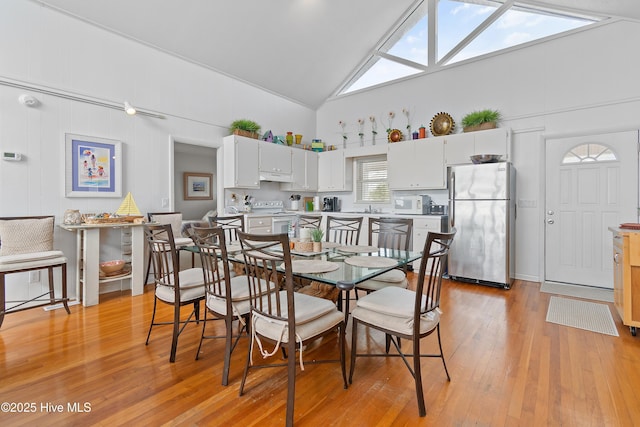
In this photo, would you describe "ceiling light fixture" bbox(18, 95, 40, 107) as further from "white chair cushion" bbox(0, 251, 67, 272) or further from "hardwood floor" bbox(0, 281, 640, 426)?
"hardwood floor" bbox(0, 281, 640, 426)

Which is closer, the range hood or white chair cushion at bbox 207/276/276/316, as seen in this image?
white chair cushion at bbox 207/276/276/316

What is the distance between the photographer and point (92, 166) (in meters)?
3.71

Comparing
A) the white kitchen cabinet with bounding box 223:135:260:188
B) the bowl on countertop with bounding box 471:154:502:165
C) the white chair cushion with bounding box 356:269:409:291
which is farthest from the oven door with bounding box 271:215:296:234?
the bowl on countertop with bounding box 471:154:502:165

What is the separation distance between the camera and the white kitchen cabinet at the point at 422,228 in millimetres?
4672

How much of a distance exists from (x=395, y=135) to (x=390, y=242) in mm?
2852

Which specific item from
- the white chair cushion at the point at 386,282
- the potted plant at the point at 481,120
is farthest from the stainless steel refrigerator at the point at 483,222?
the white chair cushion at the point at 386,282

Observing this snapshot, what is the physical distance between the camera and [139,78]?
409cm

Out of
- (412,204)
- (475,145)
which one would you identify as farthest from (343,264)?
(475,145)

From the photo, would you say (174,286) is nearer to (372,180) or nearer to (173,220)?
(173,220)

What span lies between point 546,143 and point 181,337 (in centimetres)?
511

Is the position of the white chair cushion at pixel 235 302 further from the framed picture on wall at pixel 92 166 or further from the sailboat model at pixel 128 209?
the framed picture on wall at pixel 92 166

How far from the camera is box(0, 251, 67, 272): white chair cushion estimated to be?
2.71m

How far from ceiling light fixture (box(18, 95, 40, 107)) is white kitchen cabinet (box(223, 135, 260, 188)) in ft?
7.62

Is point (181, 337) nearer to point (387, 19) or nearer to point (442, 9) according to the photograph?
point (387, 19)
